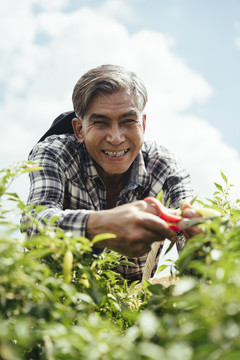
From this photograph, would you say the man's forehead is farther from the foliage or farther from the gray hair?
the foliage

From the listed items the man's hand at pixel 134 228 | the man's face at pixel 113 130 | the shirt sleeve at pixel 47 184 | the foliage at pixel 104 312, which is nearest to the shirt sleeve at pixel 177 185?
the man's face at pixel 113 130

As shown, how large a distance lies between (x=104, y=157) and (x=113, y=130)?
208mm

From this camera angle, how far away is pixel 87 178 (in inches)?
111

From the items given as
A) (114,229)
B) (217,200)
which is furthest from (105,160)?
(114,229)

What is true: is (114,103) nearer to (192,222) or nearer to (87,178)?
(87,178)

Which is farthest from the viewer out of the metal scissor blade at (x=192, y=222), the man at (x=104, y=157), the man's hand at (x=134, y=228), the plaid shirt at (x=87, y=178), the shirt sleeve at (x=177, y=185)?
the shirt sleeve at (x=177, y=185)

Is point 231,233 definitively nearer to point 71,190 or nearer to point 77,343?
point 77,343

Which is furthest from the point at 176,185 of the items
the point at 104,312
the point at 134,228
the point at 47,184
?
the point at 104,312

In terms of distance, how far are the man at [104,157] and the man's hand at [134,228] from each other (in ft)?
2.80

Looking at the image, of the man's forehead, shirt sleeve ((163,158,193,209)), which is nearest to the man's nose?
the man's forehead

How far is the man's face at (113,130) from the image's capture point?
255 centimetres

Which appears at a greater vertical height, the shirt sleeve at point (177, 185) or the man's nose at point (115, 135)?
the man's nose at point (115, 135)

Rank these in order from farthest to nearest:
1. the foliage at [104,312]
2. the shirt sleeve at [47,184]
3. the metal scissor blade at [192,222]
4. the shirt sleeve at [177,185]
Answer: the shirt sleeve at [177,185]
the shirt sleeve at [47,184]
the metal scissor blade at [192,222]
the foliage at [104,312]

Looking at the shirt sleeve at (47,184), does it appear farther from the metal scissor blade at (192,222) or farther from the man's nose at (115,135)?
the metal scissor blade at (192,222)
